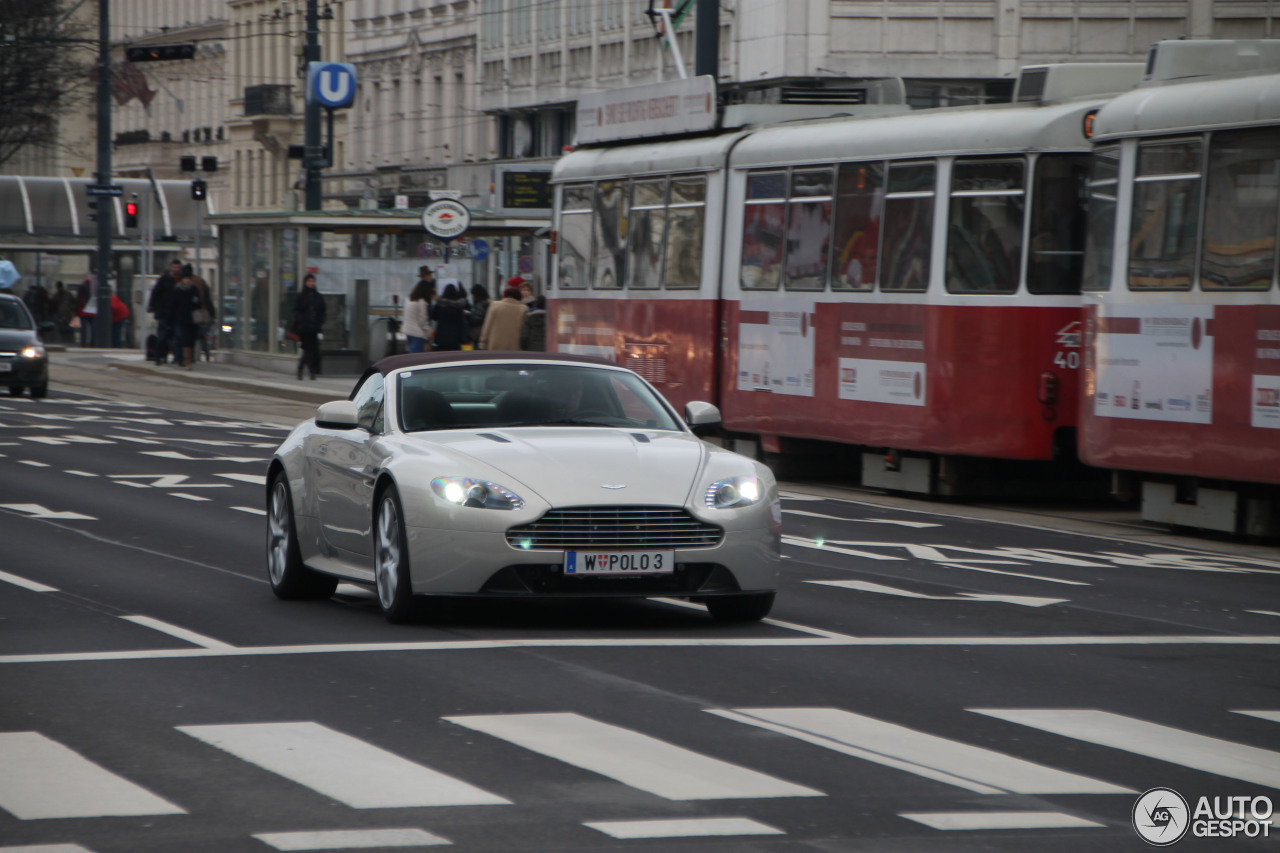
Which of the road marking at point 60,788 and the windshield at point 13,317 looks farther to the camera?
the windshield at point 13,317

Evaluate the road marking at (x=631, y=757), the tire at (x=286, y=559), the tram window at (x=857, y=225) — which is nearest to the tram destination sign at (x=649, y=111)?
the tram window at (x=857, y=225)

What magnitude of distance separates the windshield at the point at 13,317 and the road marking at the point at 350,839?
3168 cm

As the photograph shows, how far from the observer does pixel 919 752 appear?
305 inches

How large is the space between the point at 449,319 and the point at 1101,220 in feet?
58.6

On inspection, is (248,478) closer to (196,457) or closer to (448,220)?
(196,457)

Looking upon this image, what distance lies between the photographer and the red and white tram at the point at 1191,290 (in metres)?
16.2

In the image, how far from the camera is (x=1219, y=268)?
16.6 metres

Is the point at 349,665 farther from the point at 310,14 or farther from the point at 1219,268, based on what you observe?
the point at 310,14

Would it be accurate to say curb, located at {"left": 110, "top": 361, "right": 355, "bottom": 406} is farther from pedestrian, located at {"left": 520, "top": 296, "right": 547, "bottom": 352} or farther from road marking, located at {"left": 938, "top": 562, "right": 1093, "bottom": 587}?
road marking, located at {"left": 938, "top": 562, "right": 1093, "bottom": 587}

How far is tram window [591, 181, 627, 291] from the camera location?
25422mm

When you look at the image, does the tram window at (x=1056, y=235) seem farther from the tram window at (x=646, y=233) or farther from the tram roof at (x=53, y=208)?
the tram roof at (x=53, y=208)

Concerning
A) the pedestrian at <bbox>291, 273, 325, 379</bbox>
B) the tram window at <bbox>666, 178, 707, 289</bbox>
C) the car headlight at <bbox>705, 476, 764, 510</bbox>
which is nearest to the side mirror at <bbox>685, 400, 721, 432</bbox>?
the car headlight at <bbox>705, 476, 764, 510</bbox>

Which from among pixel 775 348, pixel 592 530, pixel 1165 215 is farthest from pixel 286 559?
pixel 775 348

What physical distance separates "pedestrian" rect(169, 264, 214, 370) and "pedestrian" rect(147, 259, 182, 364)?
0.16 meters
